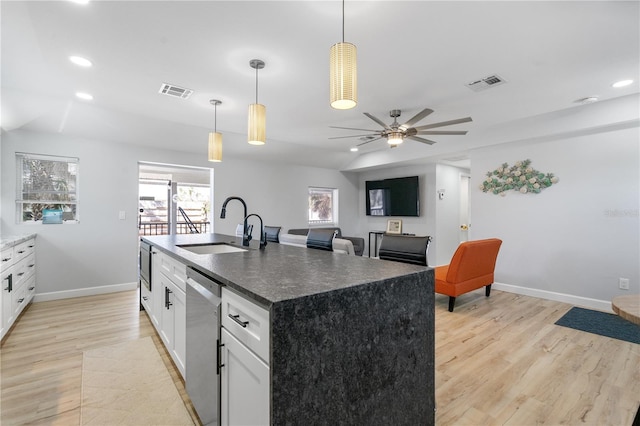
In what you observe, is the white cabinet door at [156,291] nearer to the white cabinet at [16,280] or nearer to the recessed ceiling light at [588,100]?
the white cabinet at [16,280]

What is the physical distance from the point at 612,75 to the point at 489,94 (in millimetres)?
987

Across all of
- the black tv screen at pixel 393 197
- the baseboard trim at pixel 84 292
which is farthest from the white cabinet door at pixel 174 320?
the black tv screen at pixel 393 197

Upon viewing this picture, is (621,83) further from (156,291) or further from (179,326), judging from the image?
(156,291)

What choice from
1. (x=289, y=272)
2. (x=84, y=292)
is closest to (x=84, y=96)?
(x=84, y=292)

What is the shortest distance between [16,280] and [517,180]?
626cm

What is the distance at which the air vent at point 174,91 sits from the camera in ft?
9.52

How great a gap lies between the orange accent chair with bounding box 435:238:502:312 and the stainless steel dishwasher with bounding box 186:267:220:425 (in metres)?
2.89

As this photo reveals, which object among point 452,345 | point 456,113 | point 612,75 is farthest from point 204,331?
point 612,75

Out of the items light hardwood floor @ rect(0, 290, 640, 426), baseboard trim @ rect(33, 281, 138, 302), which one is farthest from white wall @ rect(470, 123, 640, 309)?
baseboard trim @ rect(33, 281, 138, 302)

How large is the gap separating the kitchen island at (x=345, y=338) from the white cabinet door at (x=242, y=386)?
0.05 metres

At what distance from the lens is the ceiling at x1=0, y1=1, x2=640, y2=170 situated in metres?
1.85

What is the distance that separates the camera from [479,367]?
229 cm

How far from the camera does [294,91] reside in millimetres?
3049

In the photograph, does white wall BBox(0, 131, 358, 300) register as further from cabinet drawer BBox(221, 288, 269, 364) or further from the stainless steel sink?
cabinet drawer BBox(221, 288, 269, 364)
